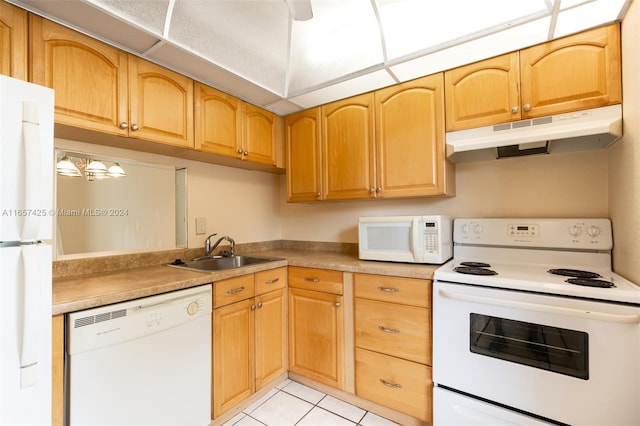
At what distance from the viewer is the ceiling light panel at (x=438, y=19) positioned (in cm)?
136

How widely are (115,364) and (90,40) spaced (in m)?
1.52

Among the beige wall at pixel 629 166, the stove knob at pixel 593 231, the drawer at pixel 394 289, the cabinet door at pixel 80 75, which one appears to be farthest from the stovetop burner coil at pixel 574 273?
the cabinet door at pixel 80 75

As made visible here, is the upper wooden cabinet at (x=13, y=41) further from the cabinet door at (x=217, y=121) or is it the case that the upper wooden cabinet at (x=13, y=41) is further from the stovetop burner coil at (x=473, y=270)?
the stovetop burner coil at (x=473, y=270)

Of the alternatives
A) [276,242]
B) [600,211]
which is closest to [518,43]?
[600,211]

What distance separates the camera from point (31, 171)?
0.82 m

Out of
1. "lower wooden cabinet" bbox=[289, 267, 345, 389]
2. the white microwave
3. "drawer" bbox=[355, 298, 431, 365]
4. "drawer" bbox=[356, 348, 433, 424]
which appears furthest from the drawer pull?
the white microwave

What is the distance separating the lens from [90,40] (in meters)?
1.37

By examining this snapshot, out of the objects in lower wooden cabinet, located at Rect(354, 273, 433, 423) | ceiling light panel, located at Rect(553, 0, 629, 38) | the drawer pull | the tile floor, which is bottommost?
the tile floor

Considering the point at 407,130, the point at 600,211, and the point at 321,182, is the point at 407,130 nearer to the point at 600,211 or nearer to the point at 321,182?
the point at 321,182

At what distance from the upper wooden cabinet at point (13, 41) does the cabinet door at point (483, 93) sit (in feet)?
7.04

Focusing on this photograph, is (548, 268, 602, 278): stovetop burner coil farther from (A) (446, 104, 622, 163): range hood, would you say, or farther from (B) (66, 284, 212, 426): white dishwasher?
(B) (66, 284, 212, 426): white dishwasher

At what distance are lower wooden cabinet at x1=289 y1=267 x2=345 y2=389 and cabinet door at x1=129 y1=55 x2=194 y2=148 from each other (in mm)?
1200

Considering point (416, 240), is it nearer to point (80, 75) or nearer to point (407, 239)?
point (407, 239)

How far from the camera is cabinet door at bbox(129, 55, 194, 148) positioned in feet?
5.04
